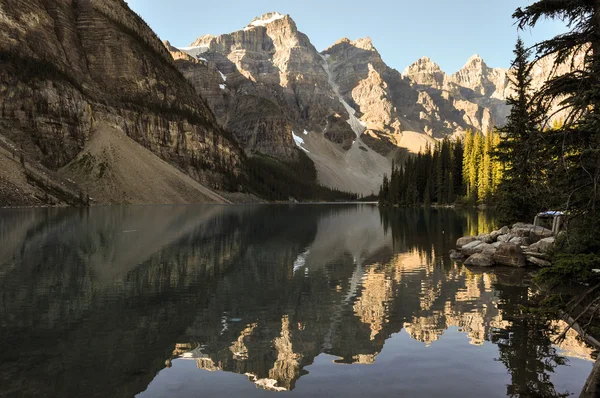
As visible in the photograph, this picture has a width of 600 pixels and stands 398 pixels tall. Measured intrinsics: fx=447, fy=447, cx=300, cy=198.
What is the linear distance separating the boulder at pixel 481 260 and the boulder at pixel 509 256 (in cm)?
43

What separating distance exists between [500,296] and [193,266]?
15.6m

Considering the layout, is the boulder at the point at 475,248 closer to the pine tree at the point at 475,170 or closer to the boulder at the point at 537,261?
the boulder at the point at 537,261

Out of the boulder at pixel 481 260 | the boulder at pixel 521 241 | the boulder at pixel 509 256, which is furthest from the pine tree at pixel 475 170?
the boulder at pixel 481 260

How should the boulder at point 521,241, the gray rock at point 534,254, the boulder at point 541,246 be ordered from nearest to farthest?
the gray rock at point 534,254 < the boulder at point 541,246 < the boulder at point 521,241

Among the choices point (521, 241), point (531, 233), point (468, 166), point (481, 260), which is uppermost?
point (468, 166)

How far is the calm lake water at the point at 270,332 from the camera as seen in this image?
9.57m

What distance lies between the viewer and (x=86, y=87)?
15412 centimetres

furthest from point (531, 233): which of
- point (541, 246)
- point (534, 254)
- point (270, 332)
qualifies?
point (270, 332)

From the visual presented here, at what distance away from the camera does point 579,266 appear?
35.5 feet

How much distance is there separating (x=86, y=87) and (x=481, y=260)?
15920cm

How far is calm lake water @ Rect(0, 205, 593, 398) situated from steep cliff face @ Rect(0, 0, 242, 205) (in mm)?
113070

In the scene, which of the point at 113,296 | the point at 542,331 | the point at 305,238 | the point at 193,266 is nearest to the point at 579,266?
the point at 542,331

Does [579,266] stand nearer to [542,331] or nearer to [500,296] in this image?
[542,331]

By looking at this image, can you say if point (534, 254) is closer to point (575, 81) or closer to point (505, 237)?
point (505, 237)
